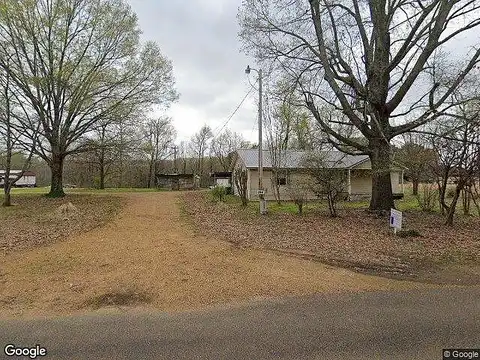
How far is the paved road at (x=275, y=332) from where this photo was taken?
3184mm

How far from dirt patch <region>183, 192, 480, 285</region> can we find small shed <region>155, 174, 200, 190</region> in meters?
29.9

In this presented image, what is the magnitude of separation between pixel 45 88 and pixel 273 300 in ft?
66.4

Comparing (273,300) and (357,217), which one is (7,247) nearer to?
(273,300)

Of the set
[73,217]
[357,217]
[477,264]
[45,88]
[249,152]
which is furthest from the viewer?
[249,152]

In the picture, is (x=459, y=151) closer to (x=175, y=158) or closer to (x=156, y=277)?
(x=156, y=277)

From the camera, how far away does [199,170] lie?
59.6 meters

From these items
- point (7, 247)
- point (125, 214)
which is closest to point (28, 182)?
point (125, 214)

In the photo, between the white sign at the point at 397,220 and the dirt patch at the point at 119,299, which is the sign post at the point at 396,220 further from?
the dirt patch at the point at 119,299

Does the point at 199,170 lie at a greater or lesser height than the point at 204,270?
greater

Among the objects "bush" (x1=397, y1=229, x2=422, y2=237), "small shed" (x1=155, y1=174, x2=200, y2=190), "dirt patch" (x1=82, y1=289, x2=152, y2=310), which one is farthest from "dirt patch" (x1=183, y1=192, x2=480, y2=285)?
"small shed" (x1=155, y1=174, x2=200, y2=190)

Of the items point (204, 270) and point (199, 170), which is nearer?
point (204, 270)

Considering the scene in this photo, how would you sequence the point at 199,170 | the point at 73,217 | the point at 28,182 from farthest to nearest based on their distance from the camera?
the point at 28,182 < the point at 199,170 < the point at 73,217

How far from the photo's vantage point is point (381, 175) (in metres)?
14.3

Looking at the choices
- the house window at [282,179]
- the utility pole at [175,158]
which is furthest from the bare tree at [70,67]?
the utility pole at [175,158]
